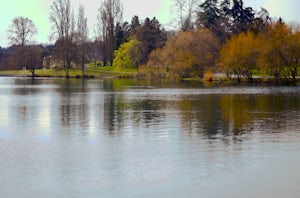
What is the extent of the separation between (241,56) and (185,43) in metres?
10.7

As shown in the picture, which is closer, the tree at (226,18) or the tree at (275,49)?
the tree at (275,49)

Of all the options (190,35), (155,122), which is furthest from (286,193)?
(190,35)

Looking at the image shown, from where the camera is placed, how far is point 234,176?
12.4 m

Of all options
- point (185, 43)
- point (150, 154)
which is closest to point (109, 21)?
point (185, 43)

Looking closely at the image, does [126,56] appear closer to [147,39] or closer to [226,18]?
[147,39]

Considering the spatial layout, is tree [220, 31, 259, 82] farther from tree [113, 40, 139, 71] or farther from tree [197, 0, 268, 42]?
tree [113, 40, 139, 71]

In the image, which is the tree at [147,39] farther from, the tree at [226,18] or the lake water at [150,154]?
the lake water at [150,154]

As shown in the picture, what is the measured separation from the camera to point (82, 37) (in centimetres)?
9800

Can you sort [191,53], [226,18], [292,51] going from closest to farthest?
1. [292,51]
2. [191,53]
3. [226,18]

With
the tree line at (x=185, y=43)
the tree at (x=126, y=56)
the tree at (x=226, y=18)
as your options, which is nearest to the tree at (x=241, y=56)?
the tree line at (x=185, y=43)

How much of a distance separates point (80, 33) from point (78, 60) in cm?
583

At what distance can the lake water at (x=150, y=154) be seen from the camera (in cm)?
1148

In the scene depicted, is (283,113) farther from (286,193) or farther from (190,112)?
(286,193)

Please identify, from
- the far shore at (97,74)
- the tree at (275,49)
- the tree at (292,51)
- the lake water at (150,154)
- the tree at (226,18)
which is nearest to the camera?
the lake water at (150,154)
